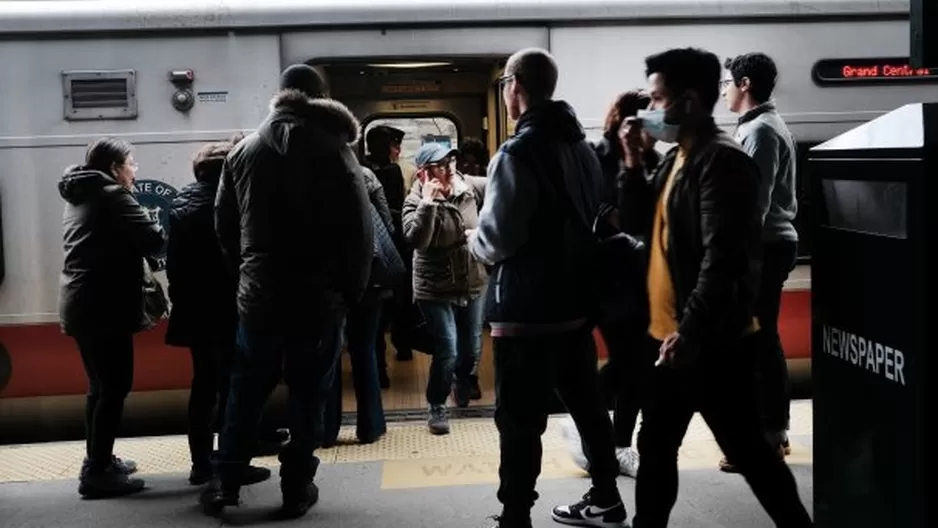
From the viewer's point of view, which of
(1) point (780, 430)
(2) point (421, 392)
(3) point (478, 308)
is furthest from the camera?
(2) point (421, 392)

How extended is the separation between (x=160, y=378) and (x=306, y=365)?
1604 mm

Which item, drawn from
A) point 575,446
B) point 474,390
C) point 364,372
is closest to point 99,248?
point 364,372

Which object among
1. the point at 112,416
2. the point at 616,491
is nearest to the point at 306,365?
the point at 112,416

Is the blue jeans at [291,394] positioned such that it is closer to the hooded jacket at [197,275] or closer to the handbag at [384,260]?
the hooded jacket at [197,275]

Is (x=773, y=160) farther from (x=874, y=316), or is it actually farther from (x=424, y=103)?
(x=424, y=103)

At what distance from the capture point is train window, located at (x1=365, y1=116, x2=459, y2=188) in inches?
302

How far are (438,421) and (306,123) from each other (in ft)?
6.40

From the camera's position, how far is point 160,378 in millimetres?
5281

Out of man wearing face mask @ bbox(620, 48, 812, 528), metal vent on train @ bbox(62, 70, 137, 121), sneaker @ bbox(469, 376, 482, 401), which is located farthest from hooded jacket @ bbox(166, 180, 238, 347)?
man wearing face mask @ bbox(620, 48, 812, 528)

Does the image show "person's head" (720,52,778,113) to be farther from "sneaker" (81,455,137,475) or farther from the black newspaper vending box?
"sneaker" (81,455,137,475)

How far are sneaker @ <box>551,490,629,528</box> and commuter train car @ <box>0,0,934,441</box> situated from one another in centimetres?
216

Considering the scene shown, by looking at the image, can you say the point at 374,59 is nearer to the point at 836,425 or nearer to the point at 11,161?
the point at 11,161

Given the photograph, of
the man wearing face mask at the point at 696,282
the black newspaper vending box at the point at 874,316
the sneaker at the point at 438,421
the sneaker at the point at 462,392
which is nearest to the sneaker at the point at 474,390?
the sneaker at the point at 462,392

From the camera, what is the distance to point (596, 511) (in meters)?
3.85
